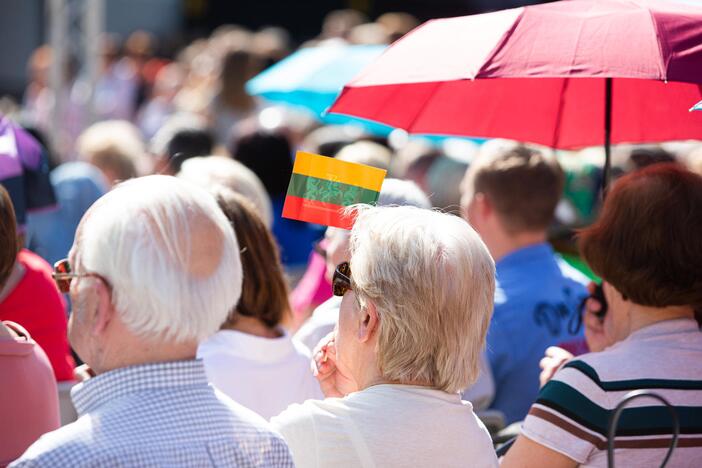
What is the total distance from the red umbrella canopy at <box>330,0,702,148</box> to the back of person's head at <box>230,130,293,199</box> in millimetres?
1875

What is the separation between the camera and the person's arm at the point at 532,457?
8.69ft

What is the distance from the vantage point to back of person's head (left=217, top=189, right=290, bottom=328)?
3303mm

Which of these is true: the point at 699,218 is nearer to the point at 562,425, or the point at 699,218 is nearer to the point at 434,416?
the point at 562,425

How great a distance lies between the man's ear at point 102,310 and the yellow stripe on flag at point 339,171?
86 centimetres

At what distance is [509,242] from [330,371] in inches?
80.8

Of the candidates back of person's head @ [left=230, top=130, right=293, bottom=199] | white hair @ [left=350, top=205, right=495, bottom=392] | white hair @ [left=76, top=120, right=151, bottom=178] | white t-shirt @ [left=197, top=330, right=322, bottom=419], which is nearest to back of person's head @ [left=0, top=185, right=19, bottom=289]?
white t-shirt @ [left=197, top=330, right=322, bottom=419]

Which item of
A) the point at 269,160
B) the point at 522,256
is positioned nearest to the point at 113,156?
the point at 269,160

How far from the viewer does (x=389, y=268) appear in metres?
2.37

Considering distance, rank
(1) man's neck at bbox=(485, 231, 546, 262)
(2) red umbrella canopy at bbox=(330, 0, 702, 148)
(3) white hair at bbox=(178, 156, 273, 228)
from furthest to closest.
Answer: (1) man's neck at bbox=(485, 231, 546, 262), (3) white hair at bbox=(178, 156, 273, 228), (2) red umbrella canopy at bbox=(330, 0, 702, 148)

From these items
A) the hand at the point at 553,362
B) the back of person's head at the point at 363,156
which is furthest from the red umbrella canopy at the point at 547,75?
the hand at the point at 553,362

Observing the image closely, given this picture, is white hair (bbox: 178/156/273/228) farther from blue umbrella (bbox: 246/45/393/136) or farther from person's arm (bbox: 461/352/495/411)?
blue umbrella (bbox: 246/45/393/136)

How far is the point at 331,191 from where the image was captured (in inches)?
108

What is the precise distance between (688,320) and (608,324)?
52 centimetres

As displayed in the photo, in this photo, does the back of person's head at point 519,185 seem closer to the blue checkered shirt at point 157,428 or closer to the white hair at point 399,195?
the white hair at point 399,195
